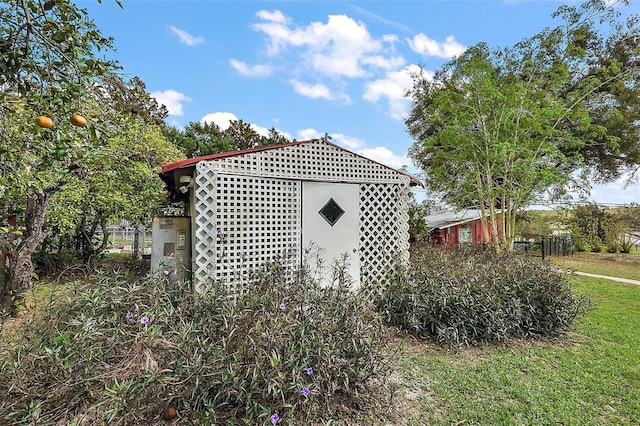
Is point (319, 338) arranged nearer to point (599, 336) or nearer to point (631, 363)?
point (631, 363)

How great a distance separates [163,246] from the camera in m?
5.26

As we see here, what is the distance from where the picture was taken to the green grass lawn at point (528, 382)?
2.92 meters

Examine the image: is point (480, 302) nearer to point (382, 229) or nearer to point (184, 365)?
point (382, 229)

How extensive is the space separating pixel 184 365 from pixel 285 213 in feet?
9.76

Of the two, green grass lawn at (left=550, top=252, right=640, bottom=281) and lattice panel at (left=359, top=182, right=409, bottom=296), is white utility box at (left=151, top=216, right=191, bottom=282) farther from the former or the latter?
green grass lawn at (left=550, top=252, right=640, bottom=281)

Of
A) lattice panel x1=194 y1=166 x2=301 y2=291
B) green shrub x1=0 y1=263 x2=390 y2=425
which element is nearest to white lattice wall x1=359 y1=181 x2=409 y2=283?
lattice panel x1=194 y1=166 x2=301 y2=291

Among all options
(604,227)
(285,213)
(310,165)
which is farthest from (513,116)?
(604,227)

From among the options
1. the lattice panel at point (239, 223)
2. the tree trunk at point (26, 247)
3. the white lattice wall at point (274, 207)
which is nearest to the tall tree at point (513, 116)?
the white lattice wall at point (274, 207)

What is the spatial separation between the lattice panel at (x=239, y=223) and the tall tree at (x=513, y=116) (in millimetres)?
5957

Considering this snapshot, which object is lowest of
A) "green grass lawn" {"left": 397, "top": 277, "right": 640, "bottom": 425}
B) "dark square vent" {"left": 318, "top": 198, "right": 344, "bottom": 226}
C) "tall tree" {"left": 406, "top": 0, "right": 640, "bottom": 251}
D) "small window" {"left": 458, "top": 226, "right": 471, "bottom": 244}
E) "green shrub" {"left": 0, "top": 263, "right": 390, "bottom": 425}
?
"green grass lawn" {"left": 397, "top": 277, "right": 640, "bottom": 425}

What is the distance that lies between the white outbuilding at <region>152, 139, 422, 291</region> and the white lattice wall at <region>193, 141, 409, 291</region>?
0.01 metres

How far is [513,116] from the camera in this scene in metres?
8.99

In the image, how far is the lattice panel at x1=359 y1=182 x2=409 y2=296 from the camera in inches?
228

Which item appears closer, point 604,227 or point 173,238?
point 173,238
